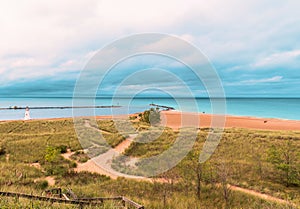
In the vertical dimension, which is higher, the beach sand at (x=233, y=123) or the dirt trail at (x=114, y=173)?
the beach sand at (x=233, y=123)

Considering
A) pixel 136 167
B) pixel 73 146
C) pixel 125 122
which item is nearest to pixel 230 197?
pixel 136 167

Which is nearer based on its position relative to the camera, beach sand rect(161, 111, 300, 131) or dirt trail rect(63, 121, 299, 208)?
dirt trail rect(63, 121, 299, 208)

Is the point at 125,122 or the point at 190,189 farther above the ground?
the point at 125,122

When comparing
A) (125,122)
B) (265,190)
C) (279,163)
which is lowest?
(265,190)

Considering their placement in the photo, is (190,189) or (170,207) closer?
(170,207)

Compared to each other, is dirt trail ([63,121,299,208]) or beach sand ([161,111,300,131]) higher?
beach sand ([161,111,300,131])

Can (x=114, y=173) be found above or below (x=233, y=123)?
below

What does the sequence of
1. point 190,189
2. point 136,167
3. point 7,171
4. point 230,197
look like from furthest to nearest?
point 136,167 < point 7,171 < point 190,189 < point 230,197

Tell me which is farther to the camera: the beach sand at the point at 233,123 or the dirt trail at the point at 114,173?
the beach sand at the point at 233,123

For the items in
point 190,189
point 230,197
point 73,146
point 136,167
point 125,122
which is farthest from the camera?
point 125,122

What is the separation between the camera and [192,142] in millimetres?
19016

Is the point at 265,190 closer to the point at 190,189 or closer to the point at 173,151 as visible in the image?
the point at 190,189

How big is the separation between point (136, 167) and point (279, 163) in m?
7.80

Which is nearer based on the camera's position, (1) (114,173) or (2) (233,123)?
(1) (114,173)
